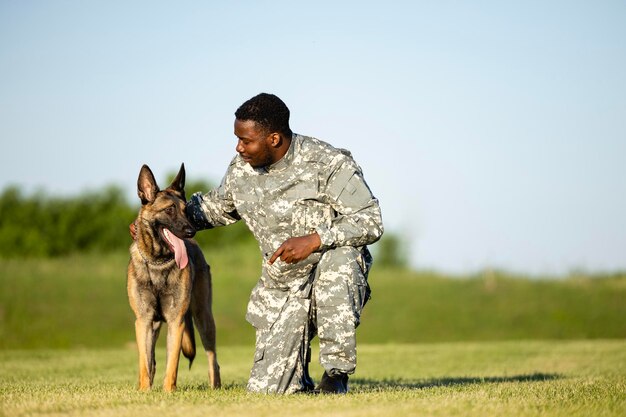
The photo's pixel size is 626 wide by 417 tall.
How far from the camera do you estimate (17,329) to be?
1183 inches

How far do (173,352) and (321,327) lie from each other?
60.0 inches

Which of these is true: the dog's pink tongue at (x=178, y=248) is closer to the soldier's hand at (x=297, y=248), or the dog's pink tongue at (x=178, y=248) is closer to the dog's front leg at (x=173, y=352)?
the dog's front leg at (x=173, y=352)

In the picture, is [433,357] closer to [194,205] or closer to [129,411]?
[194,205]

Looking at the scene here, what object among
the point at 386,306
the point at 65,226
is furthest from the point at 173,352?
the point at 65,226

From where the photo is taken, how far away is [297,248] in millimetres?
7516

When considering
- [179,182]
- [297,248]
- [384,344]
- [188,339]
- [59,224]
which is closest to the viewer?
[297,248]

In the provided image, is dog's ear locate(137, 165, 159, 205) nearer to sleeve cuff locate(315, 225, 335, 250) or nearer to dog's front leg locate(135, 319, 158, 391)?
dog's front leg locate(135, 319, 158, 391)

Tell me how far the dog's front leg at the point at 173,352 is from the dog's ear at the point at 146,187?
1.11 m

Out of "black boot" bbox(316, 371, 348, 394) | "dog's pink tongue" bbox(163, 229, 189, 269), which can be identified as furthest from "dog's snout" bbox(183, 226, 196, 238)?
"black boot" bbox(316, 371, 348, 394)

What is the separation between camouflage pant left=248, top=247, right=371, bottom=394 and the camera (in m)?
7.61

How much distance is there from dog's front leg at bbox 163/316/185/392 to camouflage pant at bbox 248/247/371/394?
770 mm

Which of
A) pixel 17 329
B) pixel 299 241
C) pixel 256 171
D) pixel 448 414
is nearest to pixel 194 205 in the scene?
pixel 256 171

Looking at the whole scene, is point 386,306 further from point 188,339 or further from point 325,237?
point 325,237

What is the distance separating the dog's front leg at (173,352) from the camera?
8289mm
